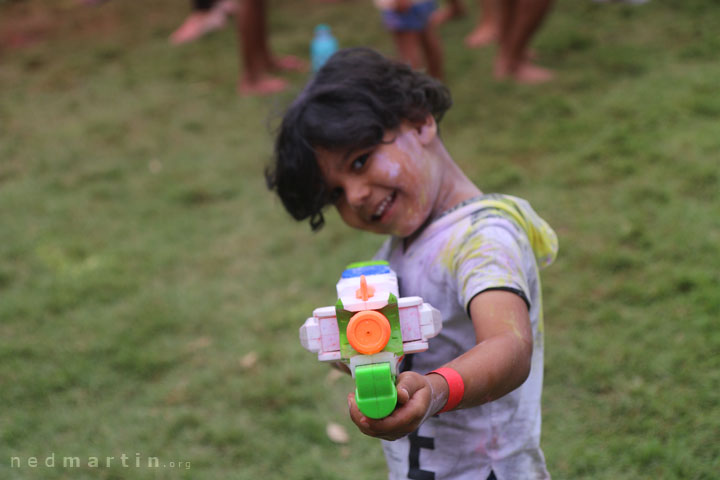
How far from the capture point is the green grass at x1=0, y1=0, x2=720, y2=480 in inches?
109

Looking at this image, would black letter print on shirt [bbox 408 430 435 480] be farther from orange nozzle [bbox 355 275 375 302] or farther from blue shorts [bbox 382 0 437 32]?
blue shorts [bbox 382 0 437 32]

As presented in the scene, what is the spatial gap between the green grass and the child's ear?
50cm

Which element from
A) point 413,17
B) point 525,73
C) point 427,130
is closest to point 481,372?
point 427,130

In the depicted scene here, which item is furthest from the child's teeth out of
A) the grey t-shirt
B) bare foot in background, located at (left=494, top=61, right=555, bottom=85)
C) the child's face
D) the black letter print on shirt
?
bare foot in background, located at (left=494, top=61, right=555, bottom=85)

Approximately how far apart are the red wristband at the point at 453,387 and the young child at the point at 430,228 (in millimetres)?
131

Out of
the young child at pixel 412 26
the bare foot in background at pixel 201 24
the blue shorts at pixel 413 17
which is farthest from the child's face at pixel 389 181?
the bare foot in background at pixel 201 24

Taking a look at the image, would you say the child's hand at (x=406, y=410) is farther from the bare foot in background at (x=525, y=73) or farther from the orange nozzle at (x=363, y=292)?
the bare foot in background at (x=525, y=73)

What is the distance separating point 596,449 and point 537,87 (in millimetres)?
3413

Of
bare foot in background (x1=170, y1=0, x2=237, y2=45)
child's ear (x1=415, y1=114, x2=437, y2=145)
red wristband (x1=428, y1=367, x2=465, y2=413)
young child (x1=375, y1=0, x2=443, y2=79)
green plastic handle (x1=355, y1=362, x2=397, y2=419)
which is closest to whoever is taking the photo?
green plastic handle (x1=355, y1=362, x2=397, y2=419)

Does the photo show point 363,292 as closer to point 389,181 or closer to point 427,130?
point 389,181

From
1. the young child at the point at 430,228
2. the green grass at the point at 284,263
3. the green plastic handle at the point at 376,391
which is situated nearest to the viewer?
the green plastic handle at the point at 376,391

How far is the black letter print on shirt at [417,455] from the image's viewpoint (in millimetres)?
1646

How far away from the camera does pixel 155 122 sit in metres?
6.07

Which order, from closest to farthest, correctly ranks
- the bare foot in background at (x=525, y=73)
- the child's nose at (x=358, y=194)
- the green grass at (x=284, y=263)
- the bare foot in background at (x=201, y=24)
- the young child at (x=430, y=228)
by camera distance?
1. the young child at (x=430, y=228)
2. the child's nose at (x=358, y=194)
3. the green grass at (x=284, y=263)
4. the bare foot in background at (x=525, y=73)
5. the bare foot in background at (x=201, y=24)
